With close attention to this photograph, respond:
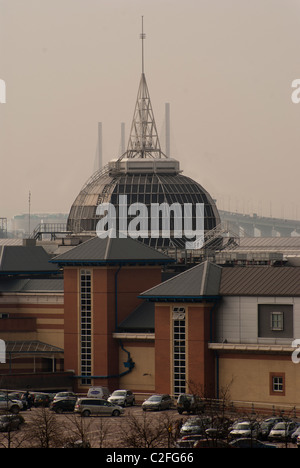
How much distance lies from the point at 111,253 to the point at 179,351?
417 inches

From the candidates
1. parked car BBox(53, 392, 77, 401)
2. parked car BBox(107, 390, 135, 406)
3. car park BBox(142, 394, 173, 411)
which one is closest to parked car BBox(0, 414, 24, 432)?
parked car BBox(53, 392, 77, 401)

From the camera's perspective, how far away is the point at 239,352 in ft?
312

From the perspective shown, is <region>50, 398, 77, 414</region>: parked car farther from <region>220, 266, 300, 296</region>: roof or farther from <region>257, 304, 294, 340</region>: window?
<region>257, 304, 294, 340</region>: window

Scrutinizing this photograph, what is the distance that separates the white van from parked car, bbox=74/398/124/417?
7664mm

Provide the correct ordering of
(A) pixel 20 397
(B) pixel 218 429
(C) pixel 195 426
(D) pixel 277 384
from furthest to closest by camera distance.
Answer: (A) pixel 20 397 < (D) pixel 277 384 < (C) pixel 195 426 < (B) pixel 218 429

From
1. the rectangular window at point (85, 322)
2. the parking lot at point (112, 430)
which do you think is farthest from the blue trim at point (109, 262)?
the parking lot at point (112, 430)

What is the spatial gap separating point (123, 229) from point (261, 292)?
4652 centimetres

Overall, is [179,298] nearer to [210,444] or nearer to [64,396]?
[64,396]

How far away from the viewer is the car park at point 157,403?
91.8 meters

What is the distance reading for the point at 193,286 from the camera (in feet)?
319

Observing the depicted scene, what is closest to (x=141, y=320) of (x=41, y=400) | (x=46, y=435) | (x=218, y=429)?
(x=41, y=400)
